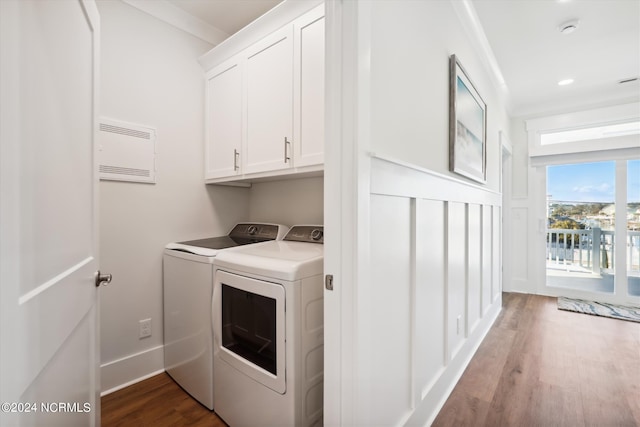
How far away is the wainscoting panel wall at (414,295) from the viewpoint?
1097 mm

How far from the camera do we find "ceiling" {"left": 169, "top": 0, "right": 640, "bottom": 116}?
200cm

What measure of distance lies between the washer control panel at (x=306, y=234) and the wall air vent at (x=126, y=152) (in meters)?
1.03

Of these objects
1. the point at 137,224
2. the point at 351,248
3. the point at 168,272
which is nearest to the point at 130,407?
the point at 168,272

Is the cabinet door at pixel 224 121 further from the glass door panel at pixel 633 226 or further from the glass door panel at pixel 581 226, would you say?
the glass door panel at pixel 633 226

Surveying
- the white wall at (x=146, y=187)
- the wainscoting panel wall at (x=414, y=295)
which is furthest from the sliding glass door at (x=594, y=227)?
the white wall at (x=146, y=187)

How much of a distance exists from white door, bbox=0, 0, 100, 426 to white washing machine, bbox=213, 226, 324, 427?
0.56 m

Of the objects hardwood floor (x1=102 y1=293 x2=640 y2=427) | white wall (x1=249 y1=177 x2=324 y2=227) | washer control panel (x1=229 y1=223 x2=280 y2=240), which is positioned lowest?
hardwood floor (x1=102 y1=293 x2=640 y2=427)

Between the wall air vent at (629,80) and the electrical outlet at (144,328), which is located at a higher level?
the wall air vent at (629,80)

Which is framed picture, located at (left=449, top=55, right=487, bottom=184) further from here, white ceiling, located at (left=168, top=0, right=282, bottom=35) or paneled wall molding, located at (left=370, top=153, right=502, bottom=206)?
white ceiling, located at (left=168, top=0, right=282, bottom=35)

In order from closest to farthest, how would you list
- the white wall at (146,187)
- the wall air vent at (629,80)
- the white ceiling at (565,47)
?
1. the white wall at (146,187)
2. the white ceiling at (565,47)
3. the wall air vent at (629,80)

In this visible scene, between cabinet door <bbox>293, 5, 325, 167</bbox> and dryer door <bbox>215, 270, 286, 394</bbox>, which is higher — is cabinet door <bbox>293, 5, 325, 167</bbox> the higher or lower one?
the higher one

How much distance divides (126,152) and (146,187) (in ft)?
0.83

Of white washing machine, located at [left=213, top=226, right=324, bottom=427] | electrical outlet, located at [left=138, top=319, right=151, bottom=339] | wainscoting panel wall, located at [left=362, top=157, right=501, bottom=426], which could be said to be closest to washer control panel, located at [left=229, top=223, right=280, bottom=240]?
white washing machine, located at [left=213, top=226, right=324, bottom=427]

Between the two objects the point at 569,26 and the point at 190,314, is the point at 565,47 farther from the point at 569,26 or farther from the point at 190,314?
the point at 190,314
